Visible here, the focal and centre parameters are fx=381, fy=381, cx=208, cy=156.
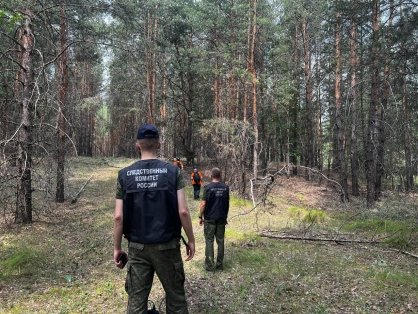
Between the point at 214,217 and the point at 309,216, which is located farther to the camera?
the point at 309,216

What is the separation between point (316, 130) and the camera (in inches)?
1531

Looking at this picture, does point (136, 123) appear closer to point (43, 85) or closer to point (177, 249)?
point (43, 85)

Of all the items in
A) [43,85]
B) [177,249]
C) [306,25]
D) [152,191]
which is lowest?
[177,249]

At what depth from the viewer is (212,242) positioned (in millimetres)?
8141

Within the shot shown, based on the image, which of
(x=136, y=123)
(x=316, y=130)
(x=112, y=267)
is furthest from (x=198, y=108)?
(x=112, y=267)

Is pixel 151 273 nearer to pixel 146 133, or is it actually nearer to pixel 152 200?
pixel 152 200

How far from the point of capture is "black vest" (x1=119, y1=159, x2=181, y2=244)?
397 centimetres

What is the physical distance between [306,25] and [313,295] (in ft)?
82.1

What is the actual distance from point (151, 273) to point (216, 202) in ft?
13.8

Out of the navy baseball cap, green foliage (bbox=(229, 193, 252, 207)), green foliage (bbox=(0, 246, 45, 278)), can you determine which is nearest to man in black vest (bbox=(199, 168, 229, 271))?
green foliage (bbox=(0, 246, 45, 278))

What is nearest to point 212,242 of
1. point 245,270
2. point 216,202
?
point 216,202

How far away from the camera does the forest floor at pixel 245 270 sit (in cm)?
644

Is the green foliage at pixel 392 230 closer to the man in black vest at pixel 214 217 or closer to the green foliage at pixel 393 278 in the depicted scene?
the green foliage at pixel 393 278

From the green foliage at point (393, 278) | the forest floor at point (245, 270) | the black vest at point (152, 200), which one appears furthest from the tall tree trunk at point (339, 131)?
the black vest at point (152, 200)
